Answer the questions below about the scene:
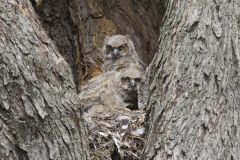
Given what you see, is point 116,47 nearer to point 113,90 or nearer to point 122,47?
point 122,47

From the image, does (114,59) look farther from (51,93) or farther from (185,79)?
(51,93)

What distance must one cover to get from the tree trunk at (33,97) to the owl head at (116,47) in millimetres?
3761

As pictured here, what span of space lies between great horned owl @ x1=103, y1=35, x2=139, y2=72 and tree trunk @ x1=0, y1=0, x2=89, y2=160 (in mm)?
3783

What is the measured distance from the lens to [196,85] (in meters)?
3.83

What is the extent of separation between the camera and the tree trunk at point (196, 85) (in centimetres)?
362

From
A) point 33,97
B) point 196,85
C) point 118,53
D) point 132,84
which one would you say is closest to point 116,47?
point 118,53

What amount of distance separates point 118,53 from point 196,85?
3887 mm

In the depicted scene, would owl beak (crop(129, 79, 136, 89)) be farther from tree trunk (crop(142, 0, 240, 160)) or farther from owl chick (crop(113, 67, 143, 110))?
tree trunk (crop(142, 0, 240, 160))

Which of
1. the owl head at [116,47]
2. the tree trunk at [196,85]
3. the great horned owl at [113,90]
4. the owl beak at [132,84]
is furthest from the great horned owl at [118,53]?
the tree trunk at [196,85]

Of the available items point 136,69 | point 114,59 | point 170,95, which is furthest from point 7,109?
point 114,59

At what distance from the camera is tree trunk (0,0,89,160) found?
316 centimetres

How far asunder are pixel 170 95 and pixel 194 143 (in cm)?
40

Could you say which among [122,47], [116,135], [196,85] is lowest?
[116,135]

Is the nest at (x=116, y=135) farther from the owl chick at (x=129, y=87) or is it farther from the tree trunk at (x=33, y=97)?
the tree trunk at (x=33, y=97)
